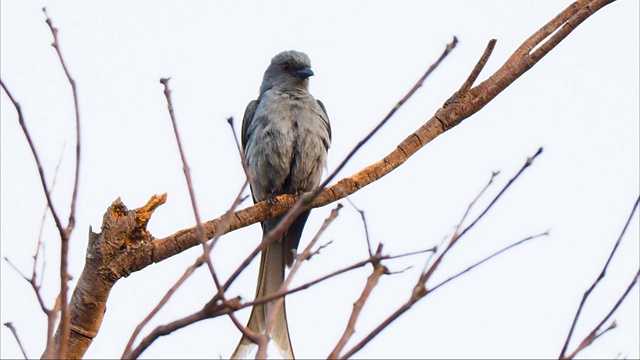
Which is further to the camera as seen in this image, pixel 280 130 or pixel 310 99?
pixel 310 99

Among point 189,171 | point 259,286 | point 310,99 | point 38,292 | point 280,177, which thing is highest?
point 310,99

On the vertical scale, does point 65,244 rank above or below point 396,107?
below

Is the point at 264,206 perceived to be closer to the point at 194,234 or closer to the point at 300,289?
the point at 194,234

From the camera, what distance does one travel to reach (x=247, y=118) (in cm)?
666

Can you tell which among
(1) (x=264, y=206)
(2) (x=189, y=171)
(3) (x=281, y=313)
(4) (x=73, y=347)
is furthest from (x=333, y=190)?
(2) (x=189, y=171)

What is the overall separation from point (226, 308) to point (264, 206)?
3023mm

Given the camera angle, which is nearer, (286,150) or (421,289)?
(421,289)

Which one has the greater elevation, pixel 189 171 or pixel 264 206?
pixel 264 206

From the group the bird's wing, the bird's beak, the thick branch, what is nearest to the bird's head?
the bird's beak

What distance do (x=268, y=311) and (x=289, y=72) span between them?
2.95 meters

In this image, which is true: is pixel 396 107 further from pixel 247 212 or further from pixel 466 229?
pixel 247 212

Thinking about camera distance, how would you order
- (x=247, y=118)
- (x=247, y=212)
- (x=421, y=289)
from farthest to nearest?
(x=247, y=118)
(x=247, y=212)
(x=421, y=289)

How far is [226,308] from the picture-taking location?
1857mm

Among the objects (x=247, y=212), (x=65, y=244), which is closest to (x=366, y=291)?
(x=65, y=244)
